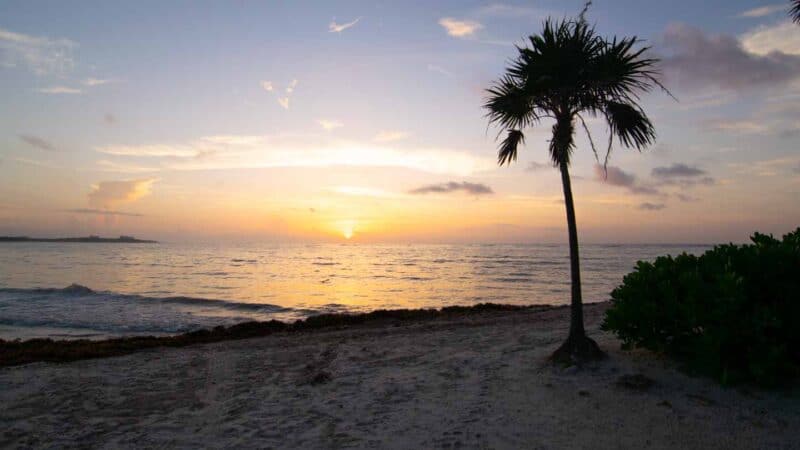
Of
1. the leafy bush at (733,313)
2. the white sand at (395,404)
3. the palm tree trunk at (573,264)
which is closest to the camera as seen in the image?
the white sand at (395,404)

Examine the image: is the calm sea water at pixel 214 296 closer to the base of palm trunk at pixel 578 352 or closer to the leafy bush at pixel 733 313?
the base of palm trunk at pixel 578 352

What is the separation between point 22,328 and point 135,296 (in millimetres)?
11322

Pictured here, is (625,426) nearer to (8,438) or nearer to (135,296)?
(8,438)

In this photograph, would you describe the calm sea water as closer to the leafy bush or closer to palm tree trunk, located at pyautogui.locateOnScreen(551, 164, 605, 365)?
palm tree trunk, located at pyautogui.locateOnScreen(551, 164, 605, 365)

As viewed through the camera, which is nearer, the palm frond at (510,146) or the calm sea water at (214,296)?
the palm frond at (510,146)

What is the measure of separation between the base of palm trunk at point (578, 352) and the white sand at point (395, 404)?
241 millimetres

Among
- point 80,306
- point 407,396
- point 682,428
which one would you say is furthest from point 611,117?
point 80,306

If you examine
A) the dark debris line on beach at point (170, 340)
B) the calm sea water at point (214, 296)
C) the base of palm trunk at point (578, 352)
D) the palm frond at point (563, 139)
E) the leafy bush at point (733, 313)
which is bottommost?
the calm sea water at point (214, 296)

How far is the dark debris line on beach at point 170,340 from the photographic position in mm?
11797

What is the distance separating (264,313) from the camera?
977 inches

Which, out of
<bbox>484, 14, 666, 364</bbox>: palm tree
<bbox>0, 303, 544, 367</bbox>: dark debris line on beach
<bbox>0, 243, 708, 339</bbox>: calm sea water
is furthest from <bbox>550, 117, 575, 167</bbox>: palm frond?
<bbox>0, 243, 708, 339</bbox>: calm sea water

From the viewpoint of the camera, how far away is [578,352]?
25.4 ft

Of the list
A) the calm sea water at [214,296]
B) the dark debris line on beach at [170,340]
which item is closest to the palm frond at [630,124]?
the dark debris line on beach at [170,340]

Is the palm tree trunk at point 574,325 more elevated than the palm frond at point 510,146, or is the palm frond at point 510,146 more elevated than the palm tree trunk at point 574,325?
the palm frond at point 510,146
